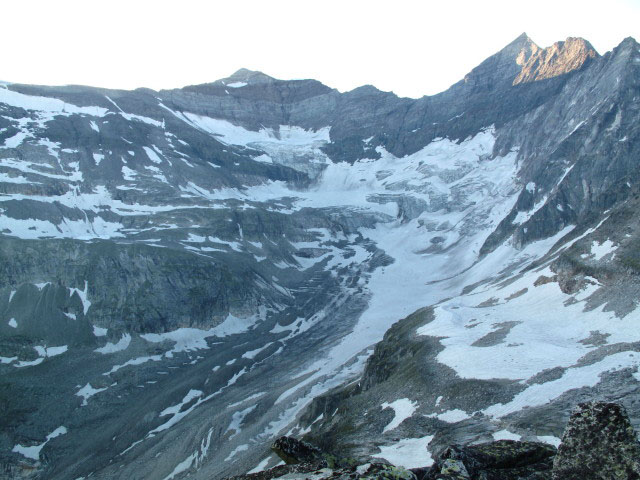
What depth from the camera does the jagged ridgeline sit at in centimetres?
3173

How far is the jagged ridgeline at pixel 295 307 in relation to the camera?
3173cm

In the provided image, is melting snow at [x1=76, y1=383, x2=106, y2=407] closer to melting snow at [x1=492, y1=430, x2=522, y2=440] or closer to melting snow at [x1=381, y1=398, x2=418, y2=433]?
melting snow at [x1=381, y1=398, x2=418, y2=433]

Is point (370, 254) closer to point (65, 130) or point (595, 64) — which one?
point (595, 64)

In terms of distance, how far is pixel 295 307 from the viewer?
11850 cm

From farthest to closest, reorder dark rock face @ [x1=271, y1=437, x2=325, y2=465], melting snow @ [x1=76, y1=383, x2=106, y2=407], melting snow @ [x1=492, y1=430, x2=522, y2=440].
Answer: melting snow @ [x1=76, y1=383, x2=106, y2=407]
melting snow @ [x1=492, y1=430, x2=522, y2=440]
dark rock face @ [x1=271, y1=437, x2=325, y2=465]

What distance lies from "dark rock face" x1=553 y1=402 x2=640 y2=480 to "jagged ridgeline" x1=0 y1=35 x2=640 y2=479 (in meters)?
13.0

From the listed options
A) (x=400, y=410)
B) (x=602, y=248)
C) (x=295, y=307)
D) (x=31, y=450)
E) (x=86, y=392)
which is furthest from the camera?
(x=295, y=307)

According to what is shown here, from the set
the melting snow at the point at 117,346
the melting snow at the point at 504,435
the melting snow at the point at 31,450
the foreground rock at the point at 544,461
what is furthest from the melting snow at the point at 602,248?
the melting snow at the point at 117,346

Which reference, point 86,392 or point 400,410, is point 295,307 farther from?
point 400,410

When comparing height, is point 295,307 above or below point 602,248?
below

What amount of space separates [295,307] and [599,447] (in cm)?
11245

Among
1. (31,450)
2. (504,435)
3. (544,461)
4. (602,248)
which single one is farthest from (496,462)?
(31,450)

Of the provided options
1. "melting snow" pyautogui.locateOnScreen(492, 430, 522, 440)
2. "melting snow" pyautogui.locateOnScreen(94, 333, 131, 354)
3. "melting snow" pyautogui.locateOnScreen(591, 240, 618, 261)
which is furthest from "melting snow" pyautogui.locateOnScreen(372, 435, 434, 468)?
"melting snow" pyautogui.locateOnScreen(94, 333, 131, 354)

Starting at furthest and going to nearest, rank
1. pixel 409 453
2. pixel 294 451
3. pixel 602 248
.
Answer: pixel 602 248 → pixel 409 453 → pixel 294 451
